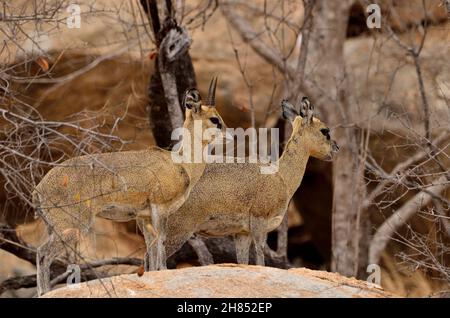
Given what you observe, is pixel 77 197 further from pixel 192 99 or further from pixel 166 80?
pixel 166 80

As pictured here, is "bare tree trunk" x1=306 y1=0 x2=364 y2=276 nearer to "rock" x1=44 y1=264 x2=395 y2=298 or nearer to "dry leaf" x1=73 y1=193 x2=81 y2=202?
"dry leaf" x1=73 y1=193 x2=81 y2=202

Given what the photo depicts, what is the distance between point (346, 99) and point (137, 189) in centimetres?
801

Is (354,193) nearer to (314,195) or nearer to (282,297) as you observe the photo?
Result: (314,195)

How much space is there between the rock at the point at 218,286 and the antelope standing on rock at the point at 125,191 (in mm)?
937

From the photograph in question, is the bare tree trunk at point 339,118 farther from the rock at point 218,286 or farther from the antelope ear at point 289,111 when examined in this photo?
the rock at point 218,286

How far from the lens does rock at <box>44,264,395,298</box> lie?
9.90 m

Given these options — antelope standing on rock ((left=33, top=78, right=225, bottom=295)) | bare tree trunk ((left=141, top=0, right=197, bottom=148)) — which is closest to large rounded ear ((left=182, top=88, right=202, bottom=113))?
antelope standing on rock ((left=33, top=78, right=225, bottom=295))

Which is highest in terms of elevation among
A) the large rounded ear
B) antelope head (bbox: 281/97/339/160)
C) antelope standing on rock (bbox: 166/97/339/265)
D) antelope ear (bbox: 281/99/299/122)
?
the large rounded ear

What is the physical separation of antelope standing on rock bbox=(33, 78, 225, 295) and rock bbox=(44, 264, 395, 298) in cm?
94

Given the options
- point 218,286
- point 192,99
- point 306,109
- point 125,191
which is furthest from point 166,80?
point 218,286

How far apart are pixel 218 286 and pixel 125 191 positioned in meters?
Result: 1.80

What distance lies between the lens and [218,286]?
10023 mm

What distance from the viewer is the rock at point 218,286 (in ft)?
32.5

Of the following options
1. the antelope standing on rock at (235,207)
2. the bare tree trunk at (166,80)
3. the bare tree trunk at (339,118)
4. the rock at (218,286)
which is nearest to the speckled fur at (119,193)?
the antelope standing on rock at (235,207)
